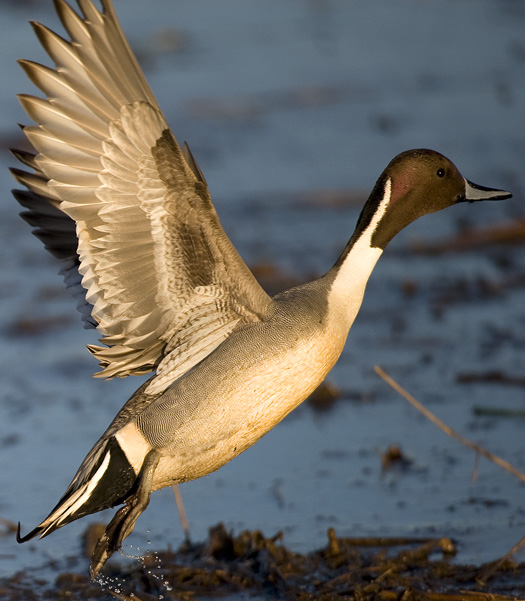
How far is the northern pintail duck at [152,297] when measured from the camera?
13.1 feet

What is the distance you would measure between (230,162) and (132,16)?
4112 mm

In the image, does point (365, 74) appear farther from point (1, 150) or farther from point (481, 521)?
point (481, 521)

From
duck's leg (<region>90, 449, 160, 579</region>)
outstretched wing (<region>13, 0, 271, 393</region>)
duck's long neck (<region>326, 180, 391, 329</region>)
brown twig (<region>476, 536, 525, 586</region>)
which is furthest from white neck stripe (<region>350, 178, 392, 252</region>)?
brown twig (<region>476, 536, 525, 586</region>)

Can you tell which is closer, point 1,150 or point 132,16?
point 1,150

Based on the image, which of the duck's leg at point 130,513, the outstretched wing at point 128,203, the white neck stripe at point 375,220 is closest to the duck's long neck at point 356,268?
the white neck stripe at point 375,220

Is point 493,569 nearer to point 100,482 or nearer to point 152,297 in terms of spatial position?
point 100,482

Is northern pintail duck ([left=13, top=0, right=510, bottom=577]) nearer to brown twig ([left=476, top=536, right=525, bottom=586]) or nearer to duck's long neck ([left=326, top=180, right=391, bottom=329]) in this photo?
duck's long neck ([left=326, top=180, right=391, bottom=329])

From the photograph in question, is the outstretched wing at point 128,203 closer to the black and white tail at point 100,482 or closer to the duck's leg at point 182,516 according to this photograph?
the black and white tail at point 100,482

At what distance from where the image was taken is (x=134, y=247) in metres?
4.11

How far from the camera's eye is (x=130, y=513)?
4145mm

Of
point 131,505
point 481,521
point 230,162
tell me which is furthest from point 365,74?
point 131,505

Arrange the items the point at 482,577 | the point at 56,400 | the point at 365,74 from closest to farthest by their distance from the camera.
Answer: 1. the point at 482,577
2. the point at 56,400
3. the point at 365,74

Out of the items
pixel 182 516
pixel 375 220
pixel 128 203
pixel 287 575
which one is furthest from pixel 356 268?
pixel 182 516

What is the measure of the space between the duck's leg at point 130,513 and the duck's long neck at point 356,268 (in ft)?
2.84
